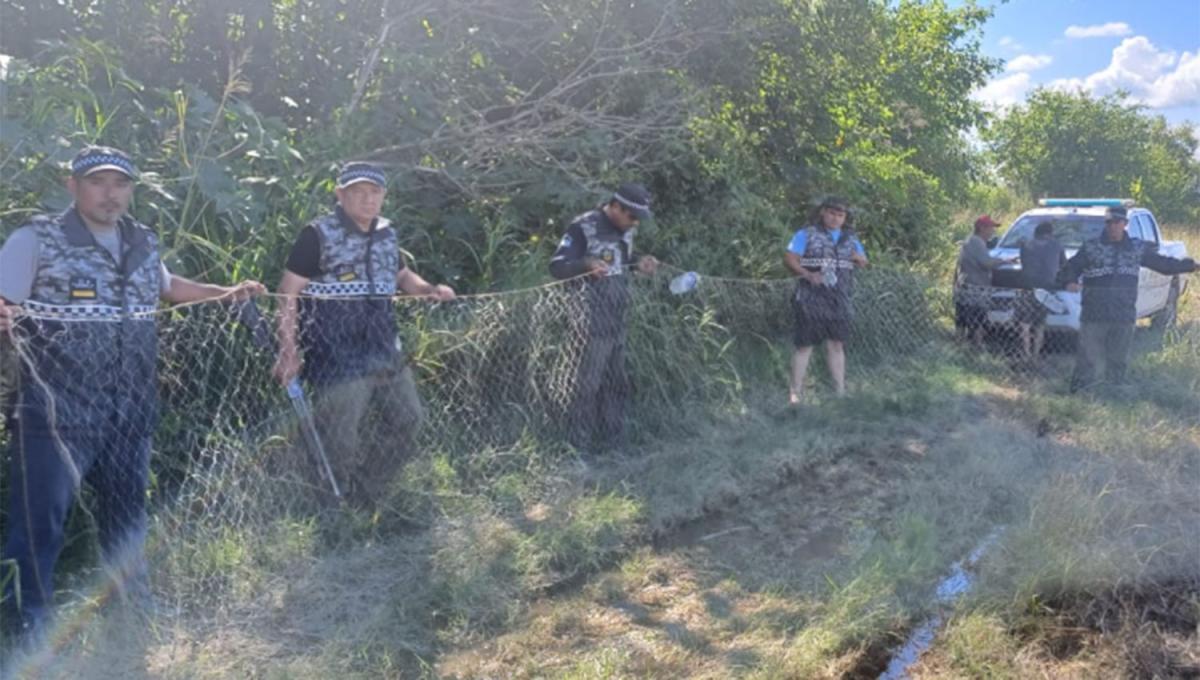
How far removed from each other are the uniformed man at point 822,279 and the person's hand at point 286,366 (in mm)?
3568

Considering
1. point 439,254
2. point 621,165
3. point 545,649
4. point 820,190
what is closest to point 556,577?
point 545,649

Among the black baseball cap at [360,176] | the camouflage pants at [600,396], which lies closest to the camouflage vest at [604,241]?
the camouflage pants at [600,396]

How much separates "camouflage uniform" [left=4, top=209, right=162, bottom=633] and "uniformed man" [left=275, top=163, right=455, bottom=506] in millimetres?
860

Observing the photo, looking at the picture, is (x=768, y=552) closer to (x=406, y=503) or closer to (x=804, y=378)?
(x=406, y=503)

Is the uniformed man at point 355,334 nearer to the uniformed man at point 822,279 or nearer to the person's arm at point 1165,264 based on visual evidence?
the uniformed man at point 822,279

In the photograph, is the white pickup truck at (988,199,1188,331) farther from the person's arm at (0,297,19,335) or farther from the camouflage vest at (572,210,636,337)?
the person's arm at (0,297,19,335)

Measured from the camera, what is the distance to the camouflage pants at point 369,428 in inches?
179

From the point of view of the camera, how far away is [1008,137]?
29078 mm

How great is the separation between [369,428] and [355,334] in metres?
0.46

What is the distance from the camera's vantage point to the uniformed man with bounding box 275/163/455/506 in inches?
171

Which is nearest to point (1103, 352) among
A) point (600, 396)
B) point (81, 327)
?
point (600, 396)

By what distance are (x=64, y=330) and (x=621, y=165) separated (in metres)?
4.28

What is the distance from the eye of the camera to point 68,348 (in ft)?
10.9

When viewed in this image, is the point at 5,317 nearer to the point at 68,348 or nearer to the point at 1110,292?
the point at 68,348
